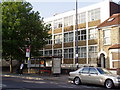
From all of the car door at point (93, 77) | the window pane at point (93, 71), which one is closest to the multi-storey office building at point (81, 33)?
the window pane at point (93, 71)

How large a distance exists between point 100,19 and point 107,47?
6721 mm

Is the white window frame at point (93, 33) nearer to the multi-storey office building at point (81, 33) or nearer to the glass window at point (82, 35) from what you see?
the multi-storey office building at point (81, 33)

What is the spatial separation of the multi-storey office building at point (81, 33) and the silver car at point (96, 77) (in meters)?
19.6

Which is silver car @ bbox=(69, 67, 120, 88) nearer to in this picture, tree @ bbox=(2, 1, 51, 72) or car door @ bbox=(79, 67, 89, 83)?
car door @ bbox=(79, 67, 89, 83)

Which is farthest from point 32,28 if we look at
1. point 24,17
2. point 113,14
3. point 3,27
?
point 113,14

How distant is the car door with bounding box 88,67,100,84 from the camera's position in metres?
16.2

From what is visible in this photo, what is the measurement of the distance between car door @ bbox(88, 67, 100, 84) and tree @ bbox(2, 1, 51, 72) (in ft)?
50.8

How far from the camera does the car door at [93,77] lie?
16203 mm

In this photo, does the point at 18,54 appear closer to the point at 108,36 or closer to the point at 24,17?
the point at 24,17

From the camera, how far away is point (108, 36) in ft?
106

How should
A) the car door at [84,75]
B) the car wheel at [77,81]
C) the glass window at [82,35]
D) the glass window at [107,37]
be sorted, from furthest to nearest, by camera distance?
the glass window at [82,35] → the glass window at [107,37] → the car wheel at [77,81] → the car door at [84,75]

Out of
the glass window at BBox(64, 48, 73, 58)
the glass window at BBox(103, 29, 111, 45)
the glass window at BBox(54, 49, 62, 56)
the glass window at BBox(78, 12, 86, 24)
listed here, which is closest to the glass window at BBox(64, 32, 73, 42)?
the glass window at BBox(64, 48, 73, 58)

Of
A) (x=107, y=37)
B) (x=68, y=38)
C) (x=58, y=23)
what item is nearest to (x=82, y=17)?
(x=68, y=38)

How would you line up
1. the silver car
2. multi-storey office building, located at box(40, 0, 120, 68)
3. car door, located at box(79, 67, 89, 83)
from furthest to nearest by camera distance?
multi-storey office building, located at box(40, 0, 120, 68), car door, located at box(79, 67, 89, 83), the silver car
